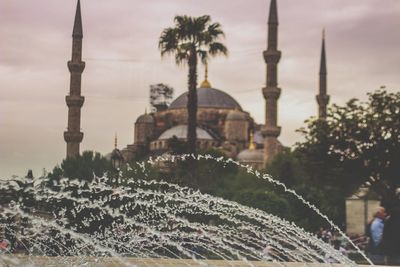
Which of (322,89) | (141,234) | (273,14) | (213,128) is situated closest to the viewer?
(141,234)

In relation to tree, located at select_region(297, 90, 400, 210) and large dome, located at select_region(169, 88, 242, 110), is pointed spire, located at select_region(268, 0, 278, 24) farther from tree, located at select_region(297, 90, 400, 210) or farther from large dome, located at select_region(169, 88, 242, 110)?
large dome, located at select_region(169, 88, 242, 110)

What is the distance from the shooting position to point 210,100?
66375 millimetres

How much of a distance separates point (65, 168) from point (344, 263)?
1953 centimetres

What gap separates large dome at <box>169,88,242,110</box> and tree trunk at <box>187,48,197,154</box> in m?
40.6

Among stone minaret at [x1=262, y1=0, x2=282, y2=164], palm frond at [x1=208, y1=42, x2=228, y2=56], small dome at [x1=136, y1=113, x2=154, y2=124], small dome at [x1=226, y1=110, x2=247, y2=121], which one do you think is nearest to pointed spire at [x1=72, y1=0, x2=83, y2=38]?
stone minaret at [x1=262, y1=0, x2=282, y2=164]

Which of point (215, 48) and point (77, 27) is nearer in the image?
point (215, 48)

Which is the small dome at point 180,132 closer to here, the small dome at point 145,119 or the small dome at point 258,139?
the small dome at point 145,119

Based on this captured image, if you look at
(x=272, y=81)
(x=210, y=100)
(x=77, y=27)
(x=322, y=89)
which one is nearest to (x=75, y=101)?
(x=77, y=27)

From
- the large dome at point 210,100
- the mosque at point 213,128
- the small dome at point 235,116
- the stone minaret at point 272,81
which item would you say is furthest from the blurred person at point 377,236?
the large dome at point 210,100

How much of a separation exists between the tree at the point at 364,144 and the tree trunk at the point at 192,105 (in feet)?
11.9

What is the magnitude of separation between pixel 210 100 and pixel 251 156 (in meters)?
11.7

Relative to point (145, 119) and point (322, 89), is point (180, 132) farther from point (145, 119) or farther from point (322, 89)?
point (322, 89)

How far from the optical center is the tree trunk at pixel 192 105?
24094 mm

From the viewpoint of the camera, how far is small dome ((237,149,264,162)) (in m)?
55.1
